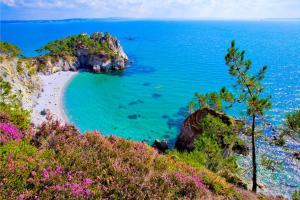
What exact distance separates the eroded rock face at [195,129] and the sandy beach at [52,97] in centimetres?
2440

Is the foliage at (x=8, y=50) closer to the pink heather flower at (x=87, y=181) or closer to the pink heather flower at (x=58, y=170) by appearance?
the pink heather flower at (x=58, y=170)

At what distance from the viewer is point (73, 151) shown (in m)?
8.03

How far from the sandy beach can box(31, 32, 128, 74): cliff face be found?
14.7 feet

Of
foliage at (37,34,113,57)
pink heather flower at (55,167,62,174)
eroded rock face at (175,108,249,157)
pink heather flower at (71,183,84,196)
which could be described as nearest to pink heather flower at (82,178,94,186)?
Result: pink heather flower at (71,183,84,196)

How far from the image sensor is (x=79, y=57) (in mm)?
82125

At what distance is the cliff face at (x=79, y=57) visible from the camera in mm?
74562

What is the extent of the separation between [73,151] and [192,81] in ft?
211

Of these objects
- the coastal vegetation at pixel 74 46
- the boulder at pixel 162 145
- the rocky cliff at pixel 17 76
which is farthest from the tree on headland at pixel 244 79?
the coastal vegetation at pixel 74 46

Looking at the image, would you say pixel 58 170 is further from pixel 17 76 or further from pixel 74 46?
pixel 74 46

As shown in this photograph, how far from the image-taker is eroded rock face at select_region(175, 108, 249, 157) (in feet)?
100.0

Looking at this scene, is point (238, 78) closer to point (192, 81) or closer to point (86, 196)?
point (86, 196)

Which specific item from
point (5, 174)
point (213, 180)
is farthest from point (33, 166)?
point (213, 180)

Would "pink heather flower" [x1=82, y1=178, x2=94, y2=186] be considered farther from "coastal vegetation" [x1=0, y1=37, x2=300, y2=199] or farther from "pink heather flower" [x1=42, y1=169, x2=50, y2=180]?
"pink heather flower" [x1=42, y1=169, x2=50, y2=180]

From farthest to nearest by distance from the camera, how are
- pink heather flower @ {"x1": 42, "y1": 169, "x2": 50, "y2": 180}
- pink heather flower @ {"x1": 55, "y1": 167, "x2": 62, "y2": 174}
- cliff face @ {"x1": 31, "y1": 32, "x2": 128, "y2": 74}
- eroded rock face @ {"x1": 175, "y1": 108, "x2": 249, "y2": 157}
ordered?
cliff face @ {"x1": 31, "y1": 32, "x2": 128, "y2": 74} < eroded rock face @ {"x1": 175, "y1": 108, "x2": 249, "y2": 157} < pink heather flower @ {"x1": 55, "y1": 167, "x2": 62, "y2": 174} < pink heather flower @ {"x1": 42, "y1": 169, "x2": 50, "y2": 180}
